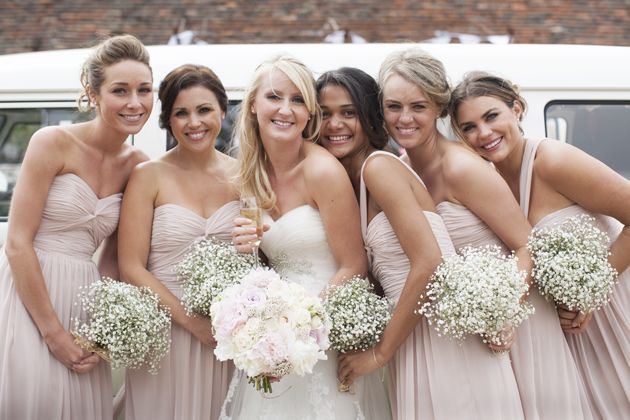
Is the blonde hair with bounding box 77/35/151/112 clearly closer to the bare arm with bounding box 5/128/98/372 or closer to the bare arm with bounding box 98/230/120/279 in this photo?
the bare arm with bounding box 5/128/98/372

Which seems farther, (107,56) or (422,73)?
(107,56)

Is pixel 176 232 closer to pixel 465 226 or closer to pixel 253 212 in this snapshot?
pixel 253 212

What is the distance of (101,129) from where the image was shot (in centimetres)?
418

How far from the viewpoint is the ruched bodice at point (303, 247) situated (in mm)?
3959

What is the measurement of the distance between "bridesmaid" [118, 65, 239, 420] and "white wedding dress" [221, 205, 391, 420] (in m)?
0.23

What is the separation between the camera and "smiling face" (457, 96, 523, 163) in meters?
4.05

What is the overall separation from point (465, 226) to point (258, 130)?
1.18m

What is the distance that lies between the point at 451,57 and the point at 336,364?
2178mm

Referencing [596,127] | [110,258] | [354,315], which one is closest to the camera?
[354,315]

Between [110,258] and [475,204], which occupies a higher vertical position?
[475,204]

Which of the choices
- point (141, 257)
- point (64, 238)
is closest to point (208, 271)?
point (141, 257)

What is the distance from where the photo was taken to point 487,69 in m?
5.02

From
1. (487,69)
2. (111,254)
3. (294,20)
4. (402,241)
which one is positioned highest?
(294,20)

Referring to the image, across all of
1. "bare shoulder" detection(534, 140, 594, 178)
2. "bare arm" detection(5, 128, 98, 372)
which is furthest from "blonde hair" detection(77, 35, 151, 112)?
"bare shoulder" detection(534, 140, 594, 178)
